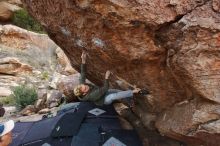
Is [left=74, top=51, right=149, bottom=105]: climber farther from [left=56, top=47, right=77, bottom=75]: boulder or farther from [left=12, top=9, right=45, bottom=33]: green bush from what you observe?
[left=12, top=9, right=45, bottom=33]: green bush

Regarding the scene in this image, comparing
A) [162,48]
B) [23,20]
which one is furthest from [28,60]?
[162,48]

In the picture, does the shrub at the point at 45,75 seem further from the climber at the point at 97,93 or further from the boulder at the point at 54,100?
the climber at the point at 97,93

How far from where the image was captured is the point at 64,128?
780 centimetres

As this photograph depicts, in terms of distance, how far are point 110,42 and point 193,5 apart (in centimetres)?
159

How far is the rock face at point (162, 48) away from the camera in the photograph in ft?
17.7

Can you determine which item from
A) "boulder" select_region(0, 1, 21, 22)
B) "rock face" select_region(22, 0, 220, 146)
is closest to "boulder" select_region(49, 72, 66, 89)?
"boulder" select_region(0, 1, 21, 22)

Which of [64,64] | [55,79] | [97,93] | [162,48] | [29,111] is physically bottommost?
[29,111]

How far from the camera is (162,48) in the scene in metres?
5.88

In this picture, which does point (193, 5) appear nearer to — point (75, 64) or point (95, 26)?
point (95, 26)

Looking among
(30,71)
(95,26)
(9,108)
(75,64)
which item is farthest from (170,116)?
(30,71)

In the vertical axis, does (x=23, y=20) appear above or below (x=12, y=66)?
above

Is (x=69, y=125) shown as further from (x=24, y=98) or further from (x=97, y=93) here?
(x=24, y=98)

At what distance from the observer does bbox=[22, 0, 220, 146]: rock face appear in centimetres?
540

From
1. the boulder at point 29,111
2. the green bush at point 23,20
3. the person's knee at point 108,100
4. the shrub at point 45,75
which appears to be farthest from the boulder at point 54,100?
the green bush at point 23,20
